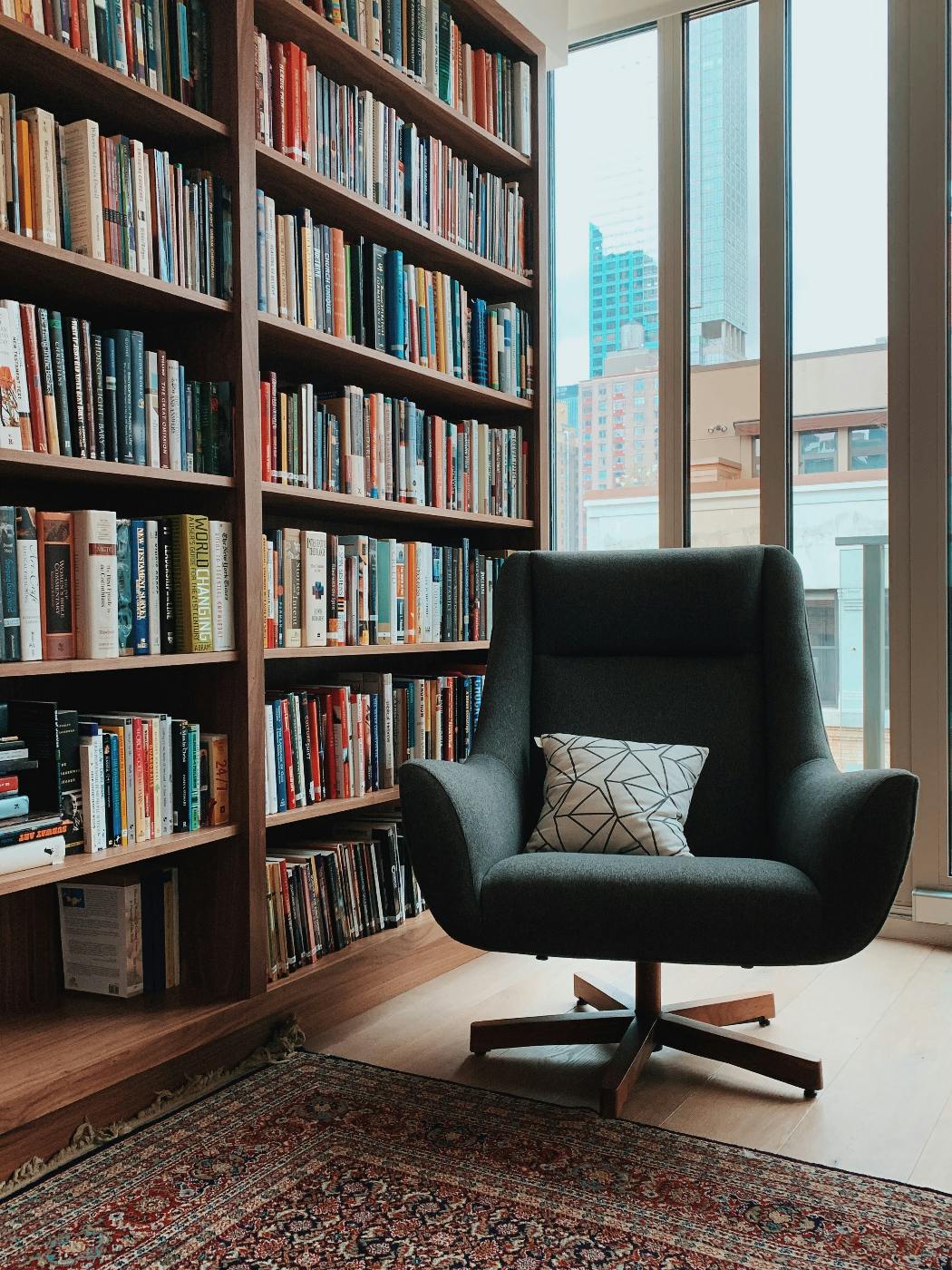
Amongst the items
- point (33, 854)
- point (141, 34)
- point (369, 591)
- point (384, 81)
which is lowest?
point (33, 854)

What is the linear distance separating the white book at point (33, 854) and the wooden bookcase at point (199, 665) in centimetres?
2

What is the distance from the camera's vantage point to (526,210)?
10.6 feet

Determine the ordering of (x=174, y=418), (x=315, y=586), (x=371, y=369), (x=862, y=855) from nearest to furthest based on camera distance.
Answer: (x=862, y=855), (x=174, y=418), (x=315, y=586), (x=371, y=369)

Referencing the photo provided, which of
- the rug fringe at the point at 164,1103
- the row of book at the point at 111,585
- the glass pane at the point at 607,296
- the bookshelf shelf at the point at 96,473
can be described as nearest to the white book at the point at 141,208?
the bookshelf shelf at the point at 96,473

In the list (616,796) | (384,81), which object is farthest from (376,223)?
(616,796)

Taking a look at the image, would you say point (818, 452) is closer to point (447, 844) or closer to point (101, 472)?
point (447, 844)

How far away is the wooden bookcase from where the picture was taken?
74.0 inches

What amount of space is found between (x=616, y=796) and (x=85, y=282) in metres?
1.35

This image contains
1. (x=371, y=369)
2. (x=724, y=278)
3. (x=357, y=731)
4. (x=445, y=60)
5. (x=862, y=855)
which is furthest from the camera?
(x=724, y=278)

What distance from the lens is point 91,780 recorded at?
6.38ft

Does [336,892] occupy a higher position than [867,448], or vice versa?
[867,448]

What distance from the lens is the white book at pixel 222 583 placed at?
2154 millimetres

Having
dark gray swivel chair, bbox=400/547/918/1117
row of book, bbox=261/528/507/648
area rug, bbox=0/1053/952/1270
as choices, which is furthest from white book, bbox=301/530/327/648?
area rug, bbox=0/1053/952/1270

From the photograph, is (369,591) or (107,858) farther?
(369,591)
